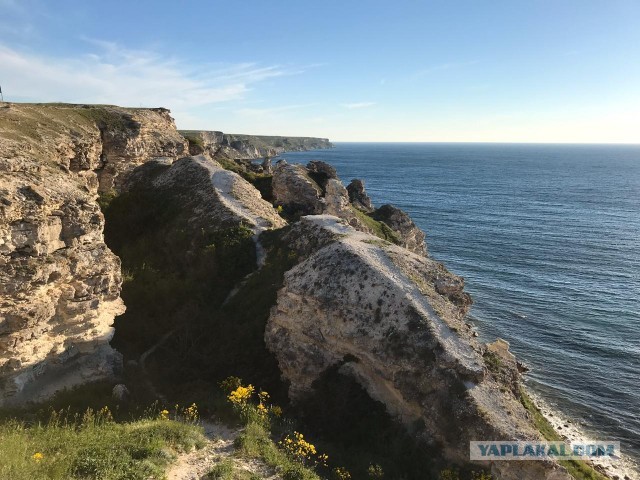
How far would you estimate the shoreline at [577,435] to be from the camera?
28555mm

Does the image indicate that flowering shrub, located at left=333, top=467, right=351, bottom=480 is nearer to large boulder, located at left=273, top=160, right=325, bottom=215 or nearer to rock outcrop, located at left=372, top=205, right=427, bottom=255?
large boulder, located at left=273, top=160, right=325, bottom=215

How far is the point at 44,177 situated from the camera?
1914 centimetres

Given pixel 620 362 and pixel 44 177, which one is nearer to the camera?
pixel 44 177

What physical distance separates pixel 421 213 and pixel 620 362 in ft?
208

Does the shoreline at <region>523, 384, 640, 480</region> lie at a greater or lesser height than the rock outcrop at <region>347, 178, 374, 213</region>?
lesser

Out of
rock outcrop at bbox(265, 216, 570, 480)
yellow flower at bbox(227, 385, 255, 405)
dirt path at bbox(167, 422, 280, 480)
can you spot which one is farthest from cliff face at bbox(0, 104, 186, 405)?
rock outcrop at bbox(265, 216, 570, 480)

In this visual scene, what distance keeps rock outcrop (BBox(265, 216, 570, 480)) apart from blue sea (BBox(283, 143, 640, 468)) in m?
20.6

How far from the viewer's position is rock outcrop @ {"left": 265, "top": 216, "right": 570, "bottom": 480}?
17.0m

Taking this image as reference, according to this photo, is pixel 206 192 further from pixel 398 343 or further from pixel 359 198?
pixel 359 198

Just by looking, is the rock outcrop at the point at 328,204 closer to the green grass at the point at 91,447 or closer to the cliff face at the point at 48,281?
the cliff face at the point at 48,281

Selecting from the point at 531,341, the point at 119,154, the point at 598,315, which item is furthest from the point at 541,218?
the point at 119,154

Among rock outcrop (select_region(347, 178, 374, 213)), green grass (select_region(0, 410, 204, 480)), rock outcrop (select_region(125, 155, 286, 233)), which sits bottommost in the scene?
green grass (select_region(0, 410, 204, 480))

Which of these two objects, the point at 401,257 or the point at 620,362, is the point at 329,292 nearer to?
the point at 401,257

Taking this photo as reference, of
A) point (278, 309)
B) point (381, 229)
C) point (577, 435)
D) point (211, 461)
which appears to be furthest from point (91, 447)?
point (381, 229)
